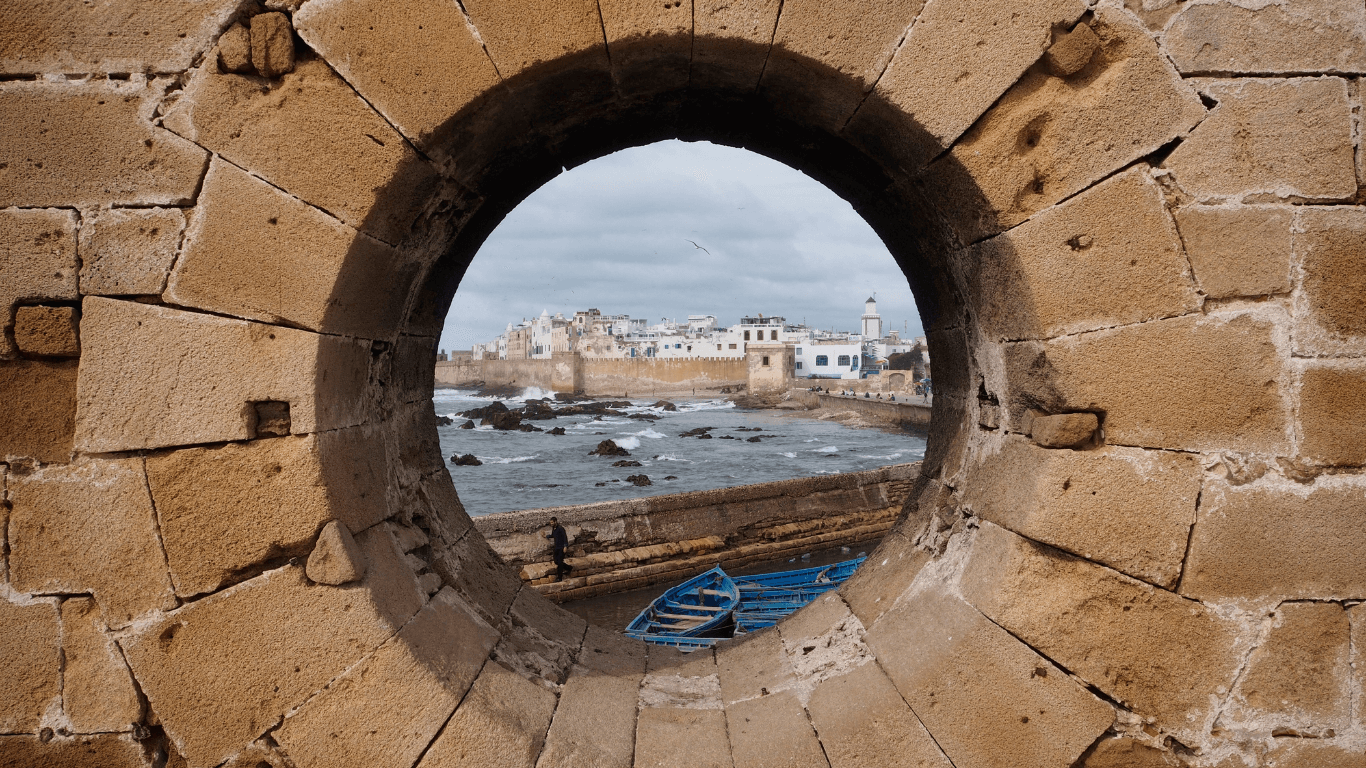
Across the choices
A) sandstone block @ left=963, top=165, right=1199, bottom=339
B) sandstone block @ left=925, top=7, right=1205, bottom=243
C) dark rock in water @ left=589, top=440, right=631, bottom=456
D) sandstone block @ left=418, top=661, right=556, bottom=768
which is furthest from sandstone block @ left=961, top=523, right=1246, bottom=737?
dark rock in water @ left=589, top=440, right=631, bottom=456

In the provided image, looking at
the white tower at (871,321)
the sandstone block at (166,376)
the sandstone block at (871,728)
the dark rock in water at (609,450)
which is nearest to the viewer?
the sandstone block at (166,376)

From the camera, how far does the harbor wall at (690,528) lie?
10.5m

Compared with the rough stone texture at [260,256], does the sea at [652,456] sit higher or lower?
lower

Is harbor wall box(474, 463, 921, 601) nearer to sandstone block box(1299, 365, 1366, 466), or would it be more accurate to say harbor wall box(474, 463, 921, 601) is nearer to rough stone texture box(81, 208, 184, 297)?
sandstone block box(1299, 365, 1366, 466)

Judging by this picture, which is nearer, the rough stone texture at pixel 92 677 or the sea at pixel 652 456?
the rough stone texture at pixel 92 677

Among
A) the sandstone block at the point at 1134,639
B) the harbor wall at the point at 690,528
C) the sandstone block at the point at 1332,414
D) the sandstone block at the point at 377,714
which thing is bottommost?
the harbor wall at the point at 690,528

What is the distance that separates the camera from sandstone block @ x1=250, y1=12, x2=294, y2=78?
209cm

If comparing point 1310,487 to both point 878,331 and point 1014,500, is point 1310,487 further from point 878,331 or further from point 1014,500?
Answer: point 878,331

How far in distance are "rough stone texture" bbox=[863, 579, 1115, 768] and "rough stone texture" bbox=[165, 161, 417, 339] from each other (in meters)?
2.29

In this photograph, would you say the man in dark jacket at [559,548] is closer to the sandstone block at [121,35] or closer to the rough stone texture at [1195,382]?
the sandstone block at [121,35]

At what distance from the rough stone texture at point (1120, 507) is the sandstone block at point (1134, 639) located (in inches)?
2.7

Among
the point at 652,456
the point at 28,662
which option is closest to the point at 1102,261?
the point at 28,662

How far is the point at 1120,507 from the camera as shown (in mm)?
2160

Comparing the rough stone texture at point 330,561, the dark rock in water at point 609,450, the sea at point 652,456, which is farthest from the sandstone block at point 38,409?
the dark rock in water at point 609,450
